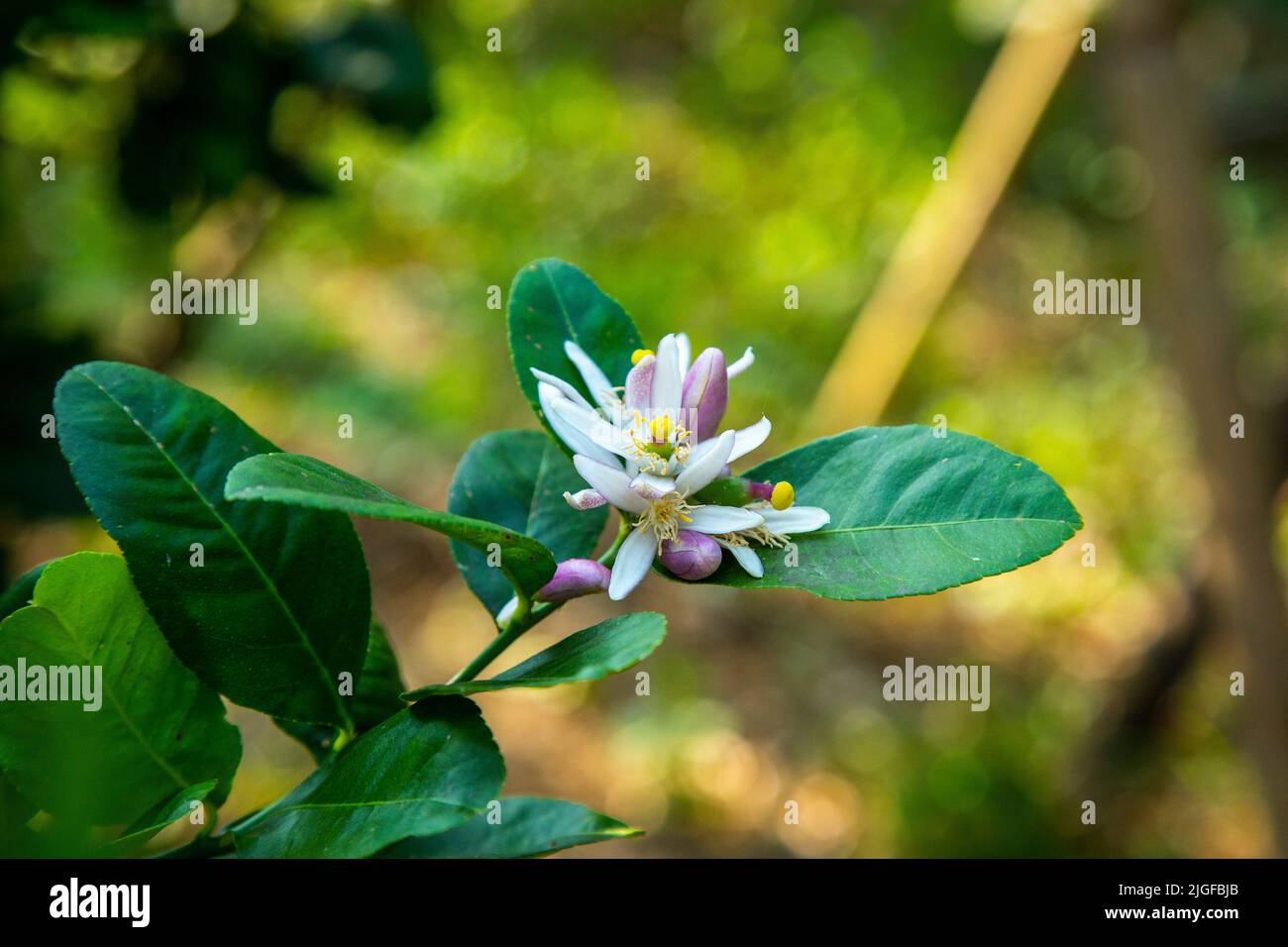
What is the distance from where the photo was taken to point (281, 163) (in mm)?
1217

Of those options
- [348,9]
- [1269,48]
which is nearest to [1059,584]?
[1269,48]

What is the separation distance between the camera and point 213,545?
0.47 meters

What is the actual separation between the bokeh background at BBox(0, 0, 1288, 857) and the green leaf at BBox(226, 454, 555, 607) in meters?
0.27

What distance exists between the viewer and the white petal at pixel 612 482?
49 centimetres

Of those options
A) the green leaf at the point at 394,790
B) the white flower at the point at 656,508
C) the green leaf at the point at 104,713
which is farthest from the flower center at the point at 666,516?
the green leaf at the point at 104,713

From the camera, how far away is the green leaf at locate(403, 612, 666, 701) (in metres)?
0.40

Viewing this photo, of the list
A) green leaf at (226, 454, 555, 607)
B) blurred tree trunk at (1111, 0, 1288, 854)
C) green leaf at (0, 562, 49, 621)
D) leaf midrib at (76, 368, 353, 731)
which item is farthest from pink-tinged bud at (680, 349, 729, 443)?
blurred tree trunk at (1111, 0, 1288, 854)

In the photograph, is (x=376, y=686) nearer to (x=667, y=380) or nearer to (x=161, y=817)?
(x=161, y=817)

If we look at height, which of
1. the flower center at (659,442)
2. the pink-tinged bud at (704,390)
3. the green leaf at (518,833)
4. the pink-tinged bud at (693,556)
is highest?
the pink-tinged bud at (704,390)

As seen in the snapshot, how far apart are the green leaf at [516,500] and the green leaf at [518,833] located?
0.34 feet

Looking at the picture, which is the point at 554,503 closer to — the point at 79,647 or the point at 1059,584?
the point at 79,647

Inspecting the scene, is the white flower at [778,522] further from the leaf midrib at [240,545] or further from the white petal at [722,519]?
the leaf midrib at [240,545]

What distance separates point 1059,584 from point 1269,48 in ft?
6.75
